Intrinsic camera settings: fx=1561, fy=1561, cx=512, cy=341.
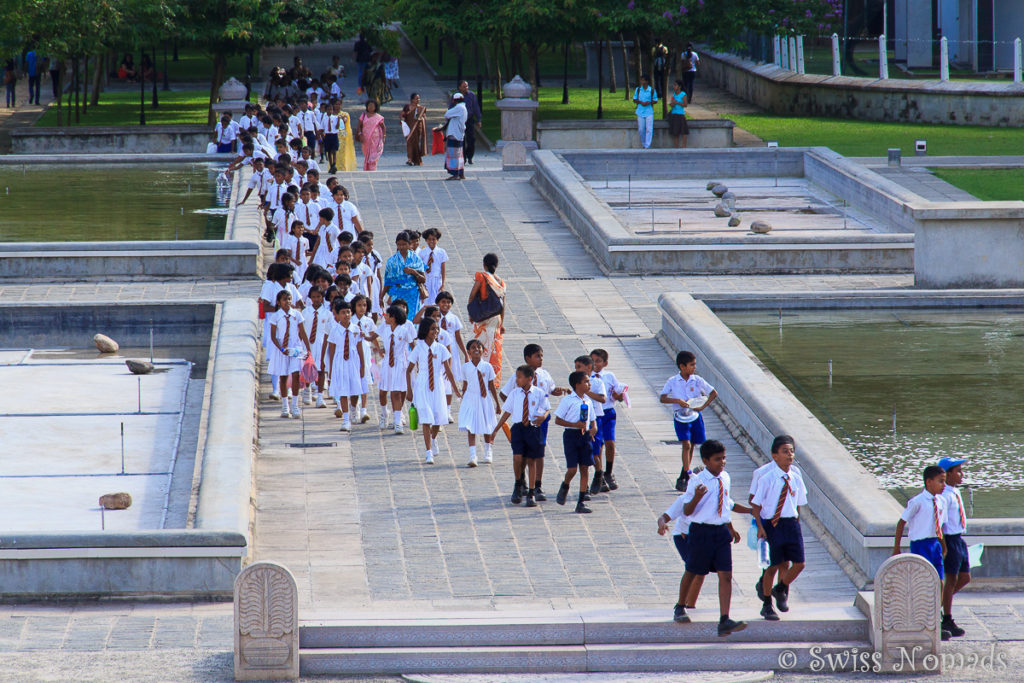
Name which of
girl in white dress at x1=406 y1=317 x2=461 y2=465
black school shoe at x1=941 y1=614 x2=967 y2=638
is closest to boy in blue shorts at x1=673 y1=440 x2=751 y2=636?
black school shoe at x1=941 y1=614 x2=967 y2=638

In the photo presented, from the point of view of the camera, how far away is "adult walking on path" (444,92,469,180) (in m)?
28.5

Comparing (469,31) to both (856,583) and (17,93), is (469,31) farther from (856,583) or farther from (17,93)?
(856,583)

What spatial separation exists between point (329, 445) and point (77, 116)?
26.1 m

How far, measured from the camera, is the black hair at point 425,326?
13.6 meters

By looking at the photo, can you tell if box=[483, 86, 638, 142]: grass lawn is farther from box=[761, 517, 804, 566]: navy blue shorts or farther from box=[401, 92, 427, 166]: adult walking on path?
box=[761, 517, 804, 566]: navy blue shorts

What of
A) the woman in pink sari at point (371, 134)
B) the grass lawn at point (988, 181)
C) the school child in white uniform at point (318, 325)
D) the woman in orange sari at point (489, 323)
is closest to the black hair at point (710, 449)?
the woman in orange sari at point (489, 323)

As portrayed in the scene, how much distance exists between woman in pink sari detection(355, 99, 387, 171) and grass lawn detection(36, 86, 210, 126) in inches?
377

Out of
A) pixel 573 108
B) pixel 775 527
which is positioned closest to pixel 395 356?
pixel 775 527

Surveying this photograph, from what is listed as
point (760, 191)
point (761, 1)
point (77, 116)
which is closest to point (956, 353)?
point (760, 191)

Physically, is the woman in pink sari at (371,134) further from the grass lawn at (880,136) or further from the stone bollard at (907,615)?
the stone bollard at (907,615)

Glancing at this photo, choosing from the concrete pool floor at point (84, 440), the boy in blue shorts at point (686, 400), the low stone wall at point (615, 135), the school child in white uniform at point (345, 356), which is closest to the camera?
the boy in blue shorts at point (686, 400)

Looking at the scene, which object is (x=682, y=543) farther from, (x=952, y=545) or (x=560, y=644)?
(x=952, y=545)

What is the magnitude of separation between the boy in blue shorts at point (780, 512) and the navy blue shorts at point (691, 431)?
280cm

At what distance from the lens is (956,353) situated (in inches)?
659
